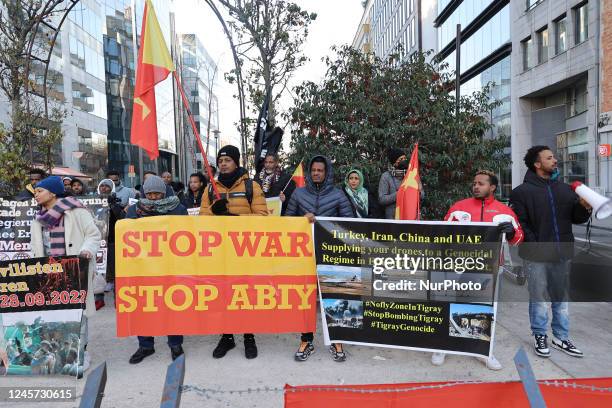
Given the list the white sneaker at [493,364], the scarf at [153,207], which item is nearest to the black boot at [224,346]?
the scarf at [153,207]

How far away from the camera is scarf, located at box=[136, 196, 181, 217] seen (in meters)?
Answer: 4.32

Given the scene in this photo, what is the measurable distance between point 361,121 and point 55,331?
5.06 meters

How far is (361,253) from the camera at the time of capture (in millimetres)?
3986

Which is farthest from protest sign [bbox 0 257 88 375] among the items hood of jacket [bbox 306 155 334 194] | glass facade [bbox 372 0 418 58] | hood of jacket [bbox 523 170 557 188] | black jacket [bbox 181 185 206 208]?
glass facade [bbox 372 0 418 58]

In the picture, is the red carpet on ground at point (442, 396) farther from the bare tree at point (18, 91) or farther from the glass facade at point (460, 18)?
the glass facade at point (460, 18)

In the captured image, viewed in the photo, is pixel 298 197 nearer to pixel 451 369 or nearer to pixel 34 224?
pixel 451 369

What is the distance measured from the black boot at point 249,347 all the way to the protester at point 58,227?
4.69 ft

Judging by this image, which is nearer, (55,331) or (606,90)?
(55,331)

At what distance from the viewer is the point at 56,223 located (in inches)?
165

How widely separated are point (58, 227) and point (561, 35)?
26.9 meters

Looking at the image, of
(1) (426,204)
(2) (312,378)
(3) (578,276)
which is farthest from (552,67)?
(2) (312,378)

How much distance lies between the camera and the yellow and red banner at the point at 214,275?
162 inches

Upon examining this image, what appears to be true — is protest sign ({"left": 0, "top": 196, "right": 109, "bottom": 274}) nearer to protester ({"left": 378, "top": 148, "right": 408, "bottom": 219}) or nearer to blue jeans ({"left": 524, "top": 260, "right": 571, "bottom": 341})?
protester ({"left": 378, "top": 148, "right": 408, "bottom": 219})

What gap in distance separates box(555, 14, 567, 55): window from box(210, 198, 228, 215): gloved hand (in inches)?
987
